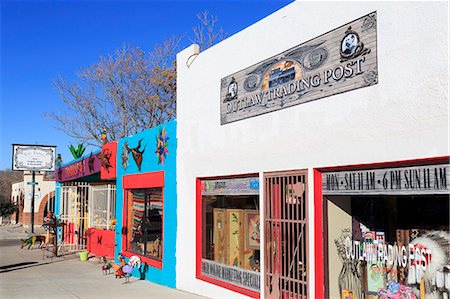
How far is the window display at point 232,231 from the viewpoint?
9367 mm

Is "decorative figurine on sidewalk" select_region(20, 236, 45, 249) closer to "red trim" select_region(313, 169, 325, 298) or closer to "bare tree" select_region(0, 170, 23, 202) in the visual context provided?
"red trim" select_region(313, 169, 325, 298)

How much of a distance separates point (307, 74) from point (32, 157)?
29.9 metres

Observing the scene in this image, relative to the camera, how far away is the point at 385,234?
7.30 meters

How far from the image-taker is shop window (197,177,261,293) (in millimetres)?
9367

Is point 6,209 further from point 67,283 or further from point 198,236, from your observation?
point 198,236

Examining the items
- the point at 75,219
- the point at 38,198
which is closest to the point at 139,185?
the point at 75,219

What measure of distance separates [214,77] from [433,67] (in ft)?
17.8

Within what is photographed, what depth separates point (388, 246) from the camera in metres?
7.19

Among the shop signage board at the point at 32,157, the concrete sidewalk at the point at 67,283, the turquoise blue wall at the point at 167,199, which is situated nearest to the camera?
the concrete sidewalk at the point at 67,283

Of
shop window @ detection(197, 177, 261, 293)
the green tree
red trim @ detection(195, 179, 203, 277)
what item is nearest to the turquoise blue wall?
red trim @ detection(195, 179, 203, 277)

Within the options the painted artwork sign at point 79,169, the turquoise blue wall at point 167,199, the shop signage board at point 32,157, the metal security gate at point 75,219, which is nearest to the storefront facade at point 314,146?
the turquoise blue wall at point 167,199

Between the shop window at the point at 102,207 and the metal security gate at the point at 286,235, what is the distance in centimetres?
936

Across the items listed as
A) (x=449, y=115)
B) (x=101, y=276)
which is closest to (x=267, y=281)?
(x=449, y=115)

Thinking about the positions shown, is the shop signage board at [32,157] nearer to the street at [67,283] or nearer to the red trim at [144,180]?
the street at [67,283]
